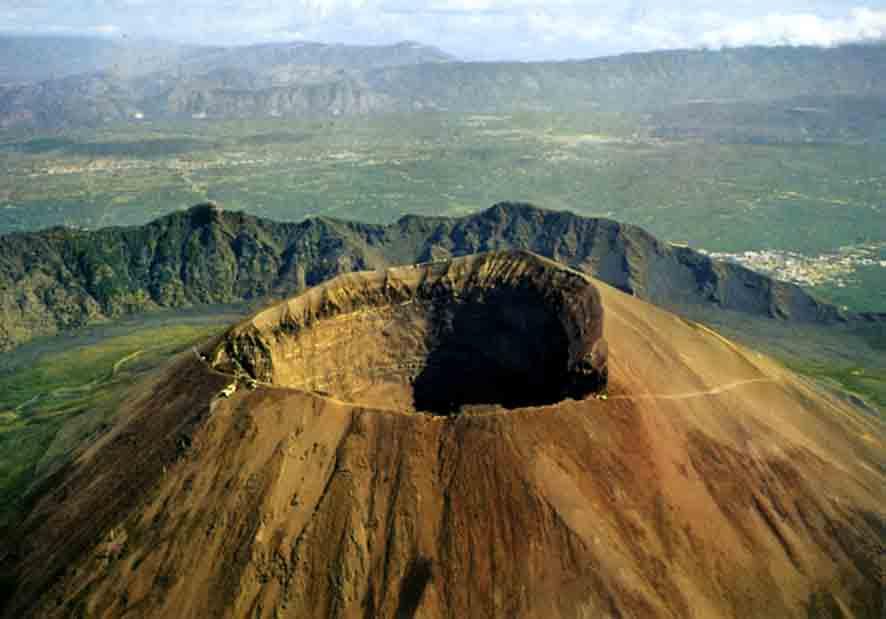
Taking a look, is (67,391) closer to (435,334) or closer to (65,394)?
(65,394)

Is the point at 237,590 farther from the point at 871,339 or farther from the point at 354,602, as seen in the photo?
the point at 871,339

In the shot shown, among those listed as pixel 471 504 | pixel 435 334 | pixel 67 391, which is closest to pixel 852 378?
pixel 435 334

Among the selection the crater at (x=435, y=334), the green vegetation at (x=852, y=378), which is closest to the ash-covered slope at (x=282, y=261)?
the green vegetation at (x=852, y=378)

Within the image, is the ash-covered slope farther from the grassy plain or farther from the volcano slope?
the volcano slope

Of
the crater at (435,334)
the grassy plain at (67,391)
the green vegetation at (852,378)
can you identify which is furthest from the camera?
the green vegetation at (852,378)

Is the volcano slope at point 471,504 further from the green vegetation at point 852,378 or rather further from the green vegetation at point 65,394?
the green vegetation at point 852,378

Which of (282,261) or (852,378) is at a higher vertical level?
(852,378)

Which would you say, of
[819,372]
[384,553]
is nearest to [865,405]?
[819,372]
